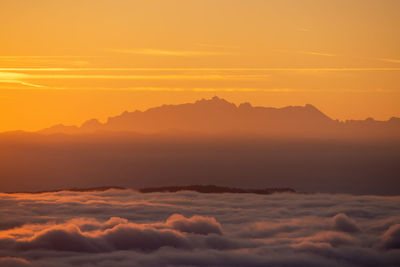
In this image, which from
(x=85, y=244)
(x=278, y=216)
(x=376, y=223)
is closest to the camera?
(x=85, y=244)

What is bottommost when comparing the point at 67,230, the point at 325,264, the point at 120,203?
the point at 325,264

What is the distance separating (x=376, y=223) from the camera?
119562 millimetres

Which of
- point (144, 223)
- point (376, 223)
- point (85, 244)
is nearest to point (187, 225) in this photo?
point (144, 223)

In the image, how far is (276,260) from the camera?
9156cm

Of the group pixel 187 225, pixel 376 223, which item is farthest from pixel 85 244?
pixel 376 223

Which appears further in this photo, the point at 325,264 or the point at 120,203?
the point at 120,203

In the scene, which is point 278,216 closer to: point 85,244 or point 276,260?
point 276,260

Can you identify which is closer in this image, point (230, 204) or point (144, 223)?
point (144, 223)

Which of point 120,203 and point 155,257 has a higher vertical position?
point 120,203

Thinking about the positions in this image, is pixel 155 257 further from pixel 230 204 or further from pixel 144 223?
pixel 230 204

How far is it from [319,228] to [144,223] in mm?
33097

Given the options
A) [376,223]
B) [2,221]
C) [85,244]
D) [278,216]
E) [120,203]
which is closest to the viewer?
[85,244]

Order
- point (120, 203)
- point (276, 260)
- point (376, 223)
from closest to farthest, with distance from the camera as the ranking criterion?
point (276, 260), point (376, 223), point (120, 203)

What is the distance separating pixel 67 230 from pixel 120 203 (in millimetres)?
39191
